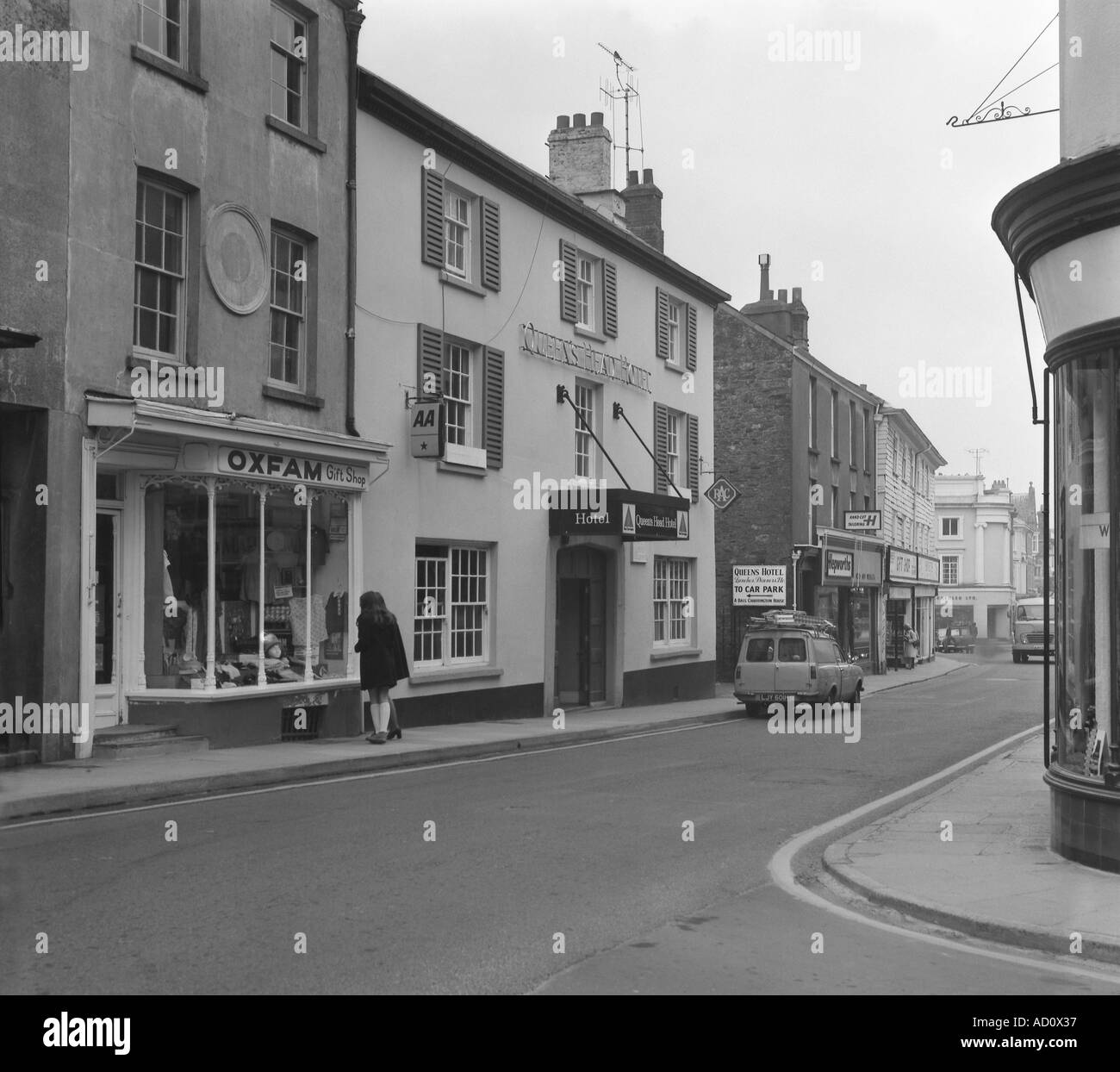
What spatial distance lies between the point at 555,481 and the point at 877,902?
16.4 m

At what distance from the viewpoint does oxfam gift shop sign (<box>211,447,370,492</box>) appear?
15.8 meters

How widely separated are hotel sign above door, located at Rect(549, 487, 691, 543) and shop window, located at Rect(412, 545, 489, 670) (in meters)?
2.17

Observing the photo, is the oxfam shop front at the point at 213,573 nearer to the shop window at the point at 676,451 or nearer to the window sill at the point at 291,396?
the window sill at the point at 291,396

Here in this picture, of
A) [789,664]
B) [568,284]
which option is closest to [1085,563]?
[789,664]

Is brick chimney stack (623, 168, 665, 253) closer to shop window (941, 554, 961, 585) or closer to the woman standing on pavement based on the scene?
the woman standing on pavement

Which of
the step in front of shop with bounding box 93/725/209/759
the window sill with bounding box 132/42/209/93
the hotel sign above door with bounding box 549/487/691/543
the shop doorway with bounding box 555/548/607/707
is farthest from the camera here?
the shop doorway with bounding box 555/548/607/707

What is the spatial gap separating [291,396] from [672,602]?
47.1 ft

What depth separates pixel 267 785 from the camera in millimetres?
13531

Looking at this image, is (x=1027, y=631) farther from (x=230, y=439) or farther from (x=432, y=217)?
(x=230, y=439)

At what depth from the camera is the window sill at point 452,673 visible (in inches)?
784

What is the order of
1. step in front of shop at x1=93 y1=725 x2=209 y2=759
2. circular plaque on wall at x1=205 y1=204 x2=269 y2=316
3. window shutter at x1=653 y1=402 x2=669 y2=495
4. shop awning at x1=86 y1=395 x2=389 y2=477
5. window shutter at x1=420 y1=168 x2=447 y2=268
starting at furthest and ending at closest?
window shutter at x1=653 y1=402 x2=669 y2=495 < window shutter at x1=420 y1=168 x2=447 y2=268 < circular plaque on wall at x1=205 y1=204 x2=269 y2=316 < step in front of shop at x1=93 y1=725 x2=209 y2=759 < shop awning at x1=86 y1=395 x2=389 y2=477

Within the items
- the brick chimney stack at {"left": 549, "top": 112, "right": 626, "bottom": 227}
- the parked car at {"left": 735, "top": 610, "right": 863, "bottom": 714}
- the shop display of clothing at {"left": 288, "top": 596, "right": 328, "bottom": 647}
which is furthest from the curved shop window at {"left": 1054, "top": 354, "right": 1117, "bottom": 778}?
the brick chimney stack at {"left": 549, "top": 112, "right": 626, "bottom": 227}

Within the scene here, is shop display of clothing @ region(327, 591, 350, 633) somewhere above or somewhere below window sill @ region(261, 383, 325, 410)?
below

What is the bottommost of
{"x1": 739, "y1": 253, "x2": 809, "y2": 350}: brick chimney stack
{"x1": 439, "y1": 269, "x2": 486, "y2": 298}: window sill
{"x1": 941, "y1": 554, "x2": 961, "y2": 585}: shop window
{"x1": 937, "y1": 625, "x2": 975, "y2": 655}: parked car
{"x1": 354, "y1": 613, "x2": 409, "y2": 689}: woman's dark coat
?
{"x1": 937, "y1": 625, "x2": 975, "y2": 655}: parked car
